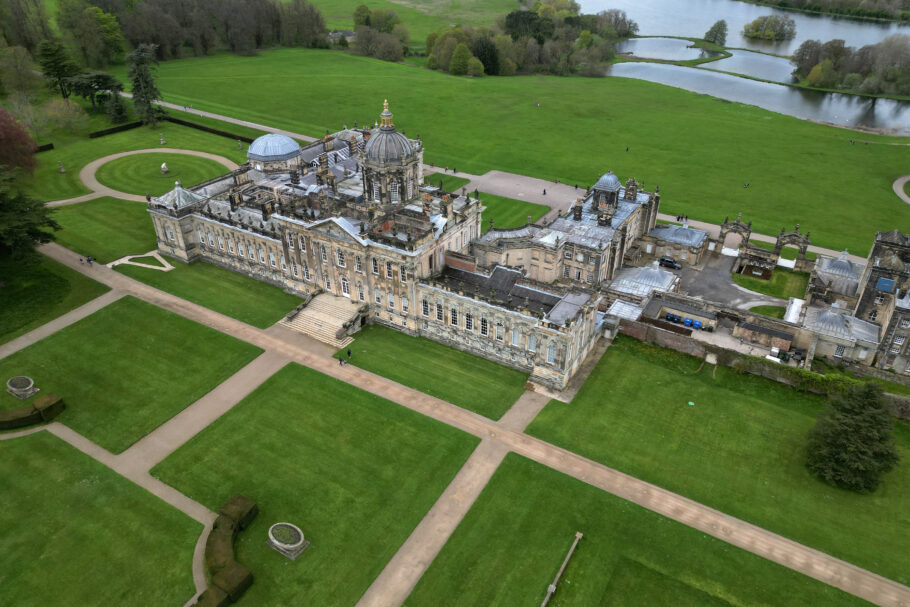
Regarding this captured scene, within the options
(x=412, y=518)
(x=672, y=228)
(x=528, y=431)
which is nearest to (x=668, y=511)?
(x=528, y=431)

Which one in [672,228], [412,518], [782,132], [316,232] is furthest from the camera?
[782,132]

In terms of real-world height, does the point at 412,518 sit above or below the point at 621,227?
below

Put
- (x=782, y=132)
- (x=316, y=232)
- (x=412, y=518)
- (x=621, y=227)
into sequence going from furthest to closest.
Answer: (x=782, y=132), (x=621, y=227), (x=316, y=232), (x=412, y=518)

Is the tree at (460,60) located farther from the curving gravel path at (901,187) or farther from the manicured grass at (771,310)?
the manicured grass at (771,310)

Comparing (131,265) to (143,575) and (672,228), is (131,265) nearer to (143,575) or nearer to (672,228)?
(143,575)

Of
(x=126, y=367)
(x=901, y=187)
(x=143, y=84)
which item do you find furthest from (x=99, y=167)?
(x=901, y=187)

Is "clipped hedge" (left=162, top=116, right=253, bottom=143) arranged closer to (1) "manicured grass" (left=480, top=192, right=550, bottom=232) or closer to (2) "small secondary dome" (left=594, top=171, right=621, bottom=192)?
(1) "manicured grass" (left=480, top=192, right=550, bottom=232)
